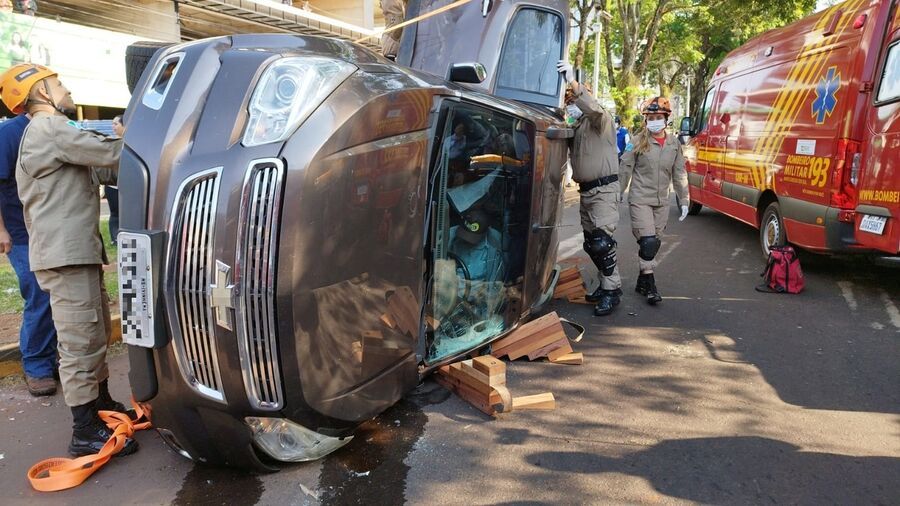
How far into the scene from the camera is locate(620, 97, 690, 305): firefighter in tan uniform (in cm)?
540

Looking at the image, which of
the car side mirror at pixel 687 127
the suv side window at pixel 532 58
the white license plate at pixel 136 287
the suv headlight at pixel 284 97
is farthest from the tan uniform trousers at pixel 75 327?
the car side mirror at pixel 687 127

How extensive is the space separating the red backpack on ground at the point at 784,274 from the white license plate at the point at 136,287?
18.0 ft

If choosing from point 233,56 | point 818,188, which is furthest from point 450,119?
point 818,188

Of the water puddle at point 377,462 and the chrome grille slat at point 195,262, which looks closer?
the chrome grille slat at point 195,262

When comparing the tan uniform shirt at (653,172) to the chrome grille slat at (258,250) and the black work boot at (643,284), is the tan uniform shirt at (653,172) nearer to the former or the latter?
the black work boot at (643,284)

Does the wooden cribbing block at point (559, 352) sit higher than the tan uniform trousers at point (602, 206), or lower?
lower

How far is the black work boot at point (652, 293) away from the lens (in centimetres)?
548

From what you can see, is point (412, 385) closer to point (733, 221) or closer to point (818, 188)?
point (818, 188)

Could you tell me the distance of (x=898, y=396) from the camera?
356 centimetres

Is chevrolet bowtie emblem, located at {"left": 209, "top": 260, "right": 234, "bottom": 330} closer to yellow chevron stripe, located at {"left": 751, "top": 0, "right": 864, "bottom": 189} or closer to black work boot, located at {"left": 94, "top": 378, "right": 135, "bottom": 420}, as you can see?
black work boot, located at {"left": 94, "top": 378, "right": 135, "bottom": 420}

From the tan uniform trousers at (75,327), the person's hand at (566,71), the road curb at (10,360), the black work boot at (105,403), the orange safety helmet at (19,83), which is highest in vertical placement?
the person's hand at (566,71)

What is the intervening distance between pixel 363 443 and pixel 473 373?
0.74 meters

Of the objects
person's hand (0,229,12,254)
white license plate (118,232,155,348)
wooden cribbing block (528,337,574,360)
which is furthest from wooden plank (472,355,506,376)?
person's hand (0,229,12,254)

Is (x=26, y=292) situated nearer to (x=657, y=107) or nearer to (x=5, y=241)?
(x=5, y=241)
